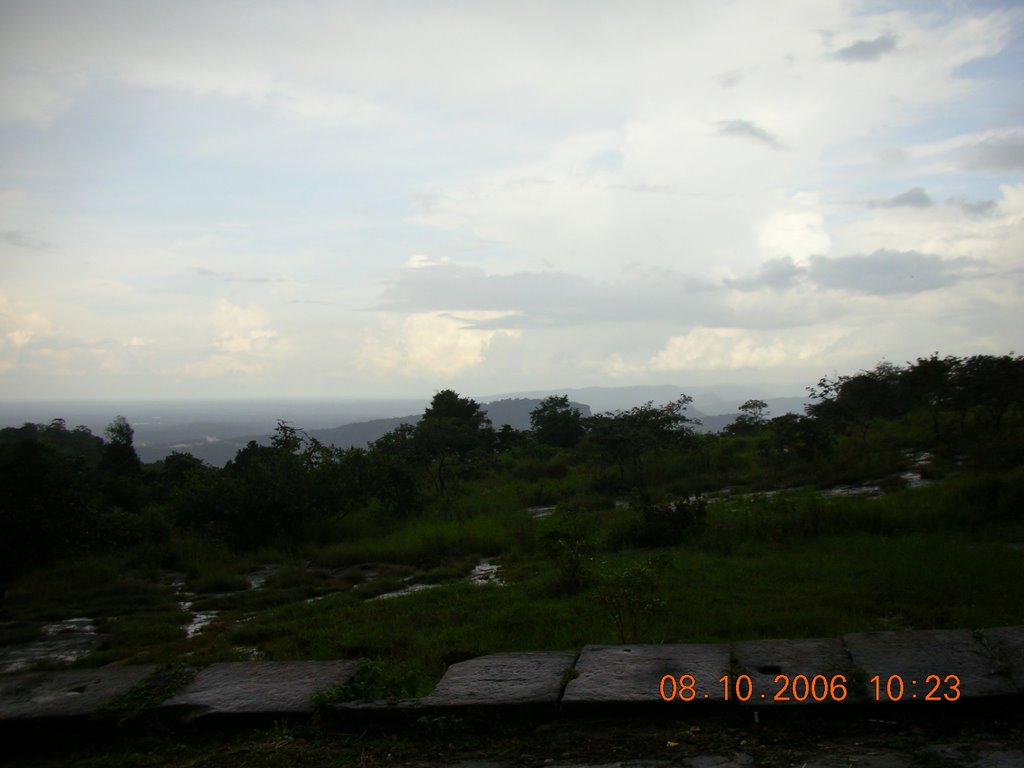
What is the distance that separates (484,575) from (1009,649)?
608 cm

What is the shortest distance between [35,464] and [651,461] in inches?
437

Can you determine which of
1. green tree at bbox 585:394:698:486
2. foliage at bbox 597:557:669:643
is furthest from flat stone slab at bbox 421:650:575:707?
green tree at bbox 585:394:698:486

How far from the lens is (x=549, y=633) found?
5.67 m

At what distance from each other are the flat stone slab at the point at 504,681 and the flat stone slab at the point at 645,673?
110 millimetres

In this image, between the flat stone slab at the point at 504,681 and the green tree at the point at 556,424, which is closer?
the flat stone slab at the point at 504,681

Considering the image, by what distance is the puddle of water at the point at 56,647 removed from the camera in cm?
622

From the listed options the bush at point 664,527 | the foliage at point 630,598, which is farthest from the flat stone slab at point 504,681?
the bush at point 664,527

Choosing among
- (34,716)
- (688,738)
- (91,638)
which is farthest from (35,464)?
(688,738)

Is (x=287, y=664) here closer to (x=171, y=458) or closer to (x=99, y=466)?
(x=171, y=458)

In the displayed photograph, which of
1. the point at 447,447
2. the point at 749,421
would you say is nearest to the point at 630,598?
the point at 447,447

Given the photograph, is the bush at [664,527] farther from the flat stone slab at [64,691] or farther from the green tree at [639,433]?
the flat stone slab at [64,691]

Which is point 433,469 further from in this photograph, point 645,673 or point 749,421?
point 645,673

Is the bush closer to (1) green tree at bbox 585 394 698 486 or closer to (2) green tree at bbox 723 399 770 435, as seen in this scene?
(1) green tree at bbox 585 394 698 486

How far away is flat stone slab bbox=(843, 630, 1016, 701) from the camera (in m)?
3.26
